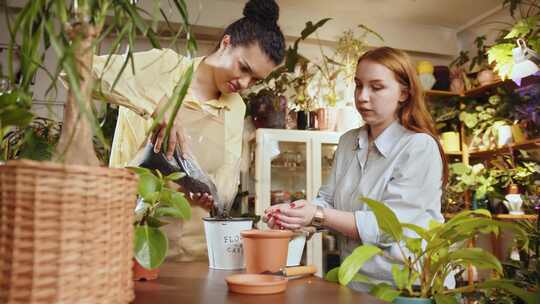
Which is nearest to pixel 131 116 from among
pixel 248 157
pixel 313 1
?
pixel 248 157

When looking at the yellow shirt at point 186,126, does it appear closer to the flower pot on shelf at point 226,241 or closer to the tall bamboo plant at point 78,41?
the flower pot on shelf at point 226,241

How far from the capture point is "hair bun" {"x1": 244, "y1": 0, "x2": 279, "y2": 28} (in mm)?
1403

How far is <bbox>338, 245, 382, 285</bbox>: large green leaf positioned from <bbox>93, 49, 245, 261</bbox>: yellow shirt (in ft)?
1.34

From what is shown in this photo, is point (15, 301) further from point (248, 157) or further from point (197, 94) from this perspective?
point (248, 157)

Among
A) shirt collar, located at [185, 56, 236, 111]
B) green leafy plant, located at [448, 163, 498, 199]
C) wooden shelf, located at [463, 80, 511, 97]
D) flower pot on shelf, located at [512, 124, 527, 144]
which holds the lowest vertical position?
green leafy plant, located at [448, 163, 498, 199]

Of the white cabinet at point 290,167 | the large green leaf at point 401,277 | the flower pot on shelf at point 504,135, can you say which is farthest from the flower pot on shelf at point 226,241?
the flower pot on shelf at point 504,135

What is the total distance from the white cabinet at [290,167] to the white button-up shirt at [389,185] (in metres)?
1.73

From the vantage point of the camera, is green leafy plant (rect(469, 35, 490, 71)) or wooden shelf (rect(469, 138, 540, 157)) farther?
green leafy plant (rect(469, 35, 490, 71))

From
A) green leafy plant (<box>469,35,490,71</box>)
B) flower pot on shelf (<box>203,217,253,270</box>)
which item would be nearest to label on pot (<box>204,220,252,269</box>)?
flower pot on shelf (<box>203,217,253,270</box>)

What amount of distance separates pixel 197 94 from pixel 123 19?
0.96 meters

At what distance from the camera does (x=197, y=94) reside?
1508 millimetres

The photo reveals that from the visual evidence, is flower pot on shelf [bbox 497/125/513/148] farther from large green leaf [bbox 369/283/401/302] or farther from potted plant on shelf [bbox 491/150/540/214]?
large green leaf [bbox 369/283/401/302]

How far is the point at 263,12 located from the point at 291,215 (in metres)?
0.69

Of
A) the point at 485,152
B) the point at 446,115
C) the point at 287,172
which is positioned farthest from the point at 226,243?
the point at 446,115
